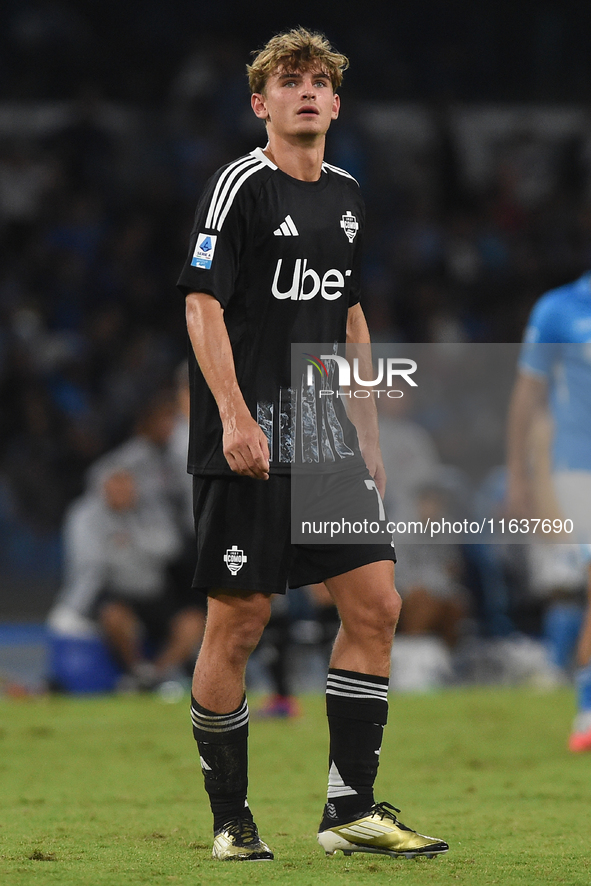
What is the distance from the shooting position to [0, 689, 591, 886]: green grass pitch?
326 cm

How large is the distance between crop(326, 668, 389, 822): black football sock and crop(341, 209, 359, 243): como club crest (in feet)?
3.97

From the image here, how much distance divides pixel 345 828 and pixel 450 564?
541cm

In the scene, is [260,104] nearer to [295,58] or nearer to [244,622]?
[295,58]

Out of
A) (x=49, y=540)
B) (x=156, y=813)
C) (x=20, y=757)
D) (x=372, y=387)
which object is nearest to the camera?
(x=372, y=387)

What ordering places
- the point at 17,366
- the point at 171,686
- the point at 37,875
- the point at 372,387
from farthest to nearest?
the point at 17,366, the point at 171,686, the point at 372,387, the point at 37,875

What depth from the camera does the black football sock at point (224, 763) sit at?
3.49 metres

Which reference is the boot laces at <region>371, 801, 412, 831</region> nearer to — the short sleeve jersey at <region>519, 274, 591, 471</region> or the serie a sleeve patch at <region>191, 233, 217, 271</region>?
the serie a sleeve patch at <region>191, 233, 217, 271</region>

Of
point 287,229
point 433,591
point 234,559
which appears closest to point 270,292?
point 287,229

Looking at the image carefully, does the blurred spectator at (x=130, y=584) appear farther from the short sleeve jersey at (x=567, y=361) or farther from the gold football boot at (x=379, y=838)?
the gold football boot at (x=379, y=838)

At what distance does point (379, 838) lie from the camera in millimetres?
3447

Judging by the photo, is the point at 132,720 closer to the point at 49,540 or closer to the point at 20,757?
the point at 20,757

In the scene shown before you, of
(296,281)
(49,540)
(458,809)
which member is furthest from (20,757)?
(49,540)

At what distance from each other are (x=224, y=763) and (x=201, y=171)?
1073cm

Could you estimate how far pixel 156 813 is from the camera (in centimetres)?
440
